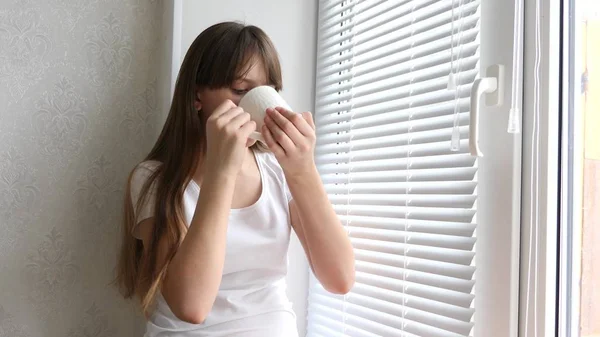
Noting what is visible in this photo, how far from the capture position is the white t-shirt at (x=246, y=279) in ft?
3.97

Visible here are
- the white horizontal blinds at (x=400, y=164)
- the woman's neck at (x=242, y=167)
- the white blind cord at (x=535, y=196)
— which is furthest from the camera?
the woman's neck at (x=242, y=167)

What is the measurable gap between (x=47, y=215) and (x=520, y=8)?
1097 mm

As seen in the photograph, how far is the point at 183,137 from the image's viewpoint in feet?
4.21

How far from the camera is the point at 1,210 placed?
1.41m

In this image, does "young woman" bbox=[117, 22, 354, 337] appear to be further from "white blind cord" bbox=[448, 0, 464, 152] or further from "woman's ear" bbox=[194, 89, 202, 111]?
"white blind cord" bbox=[448, 0, 464, 152]

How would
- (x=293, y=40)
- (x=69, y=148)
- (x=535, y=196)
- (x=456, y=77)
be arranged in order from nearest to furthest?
1. (x=535, y=196)
2. (x=456, y=77)
3. (x=69, y=148)
4. (x=293, y=40)

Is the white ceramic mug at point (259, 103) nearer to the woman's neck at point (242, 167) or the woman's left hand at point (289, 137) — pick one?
the woman's left hand at point (289, 137)

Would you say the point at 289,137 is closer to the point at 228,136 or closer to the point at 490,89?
the point at 228,136

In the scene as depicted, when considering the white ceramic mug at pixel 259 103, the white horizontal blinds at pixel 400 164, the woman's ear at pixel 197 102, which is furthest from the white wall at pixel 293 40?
the white ceramic mug at pixel 259 103

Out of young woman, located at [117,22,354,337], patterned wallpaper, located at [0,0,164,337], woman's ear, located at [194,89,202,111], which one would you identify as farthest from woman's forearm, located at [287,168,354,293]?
patterned wallpaper, located at [0,0,164,337]

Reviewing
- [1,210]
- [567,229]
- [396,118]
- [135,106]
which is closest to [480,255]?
[567,229]

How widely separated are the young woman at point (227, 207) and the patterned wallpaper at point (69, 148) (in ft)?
0.69

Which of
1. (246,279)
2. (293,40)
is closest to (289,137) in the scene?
(246,279)

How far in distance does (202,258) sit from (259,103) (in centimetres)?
29
